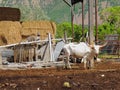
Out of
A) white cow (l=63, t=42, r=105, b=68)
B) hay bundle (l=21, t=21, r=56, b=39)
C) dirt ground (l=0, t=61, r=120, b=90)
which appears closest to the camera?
dirt ground (l=0, t=61, r=120, b=90)

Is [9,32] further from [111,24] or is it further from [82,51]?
[111,24]

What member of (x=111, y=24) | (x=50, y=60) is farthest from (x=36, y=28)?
(x=111, y=24)

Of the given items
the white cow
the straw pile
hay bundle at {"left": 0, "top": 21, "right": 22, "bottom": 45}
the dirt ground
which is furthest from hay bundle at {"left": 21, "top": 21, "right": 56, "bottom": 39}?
the dirt ground

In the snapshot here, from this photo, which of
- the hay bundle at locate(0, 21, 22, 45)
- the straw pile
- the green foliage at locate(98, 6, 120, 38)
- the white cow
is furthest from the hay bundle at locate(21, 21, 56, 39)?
the green foliage at locate(98, 6, 120, 38)

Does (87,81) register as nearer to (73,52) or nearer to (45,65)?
(73,52)

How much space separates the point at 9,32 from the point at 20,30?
1.03m

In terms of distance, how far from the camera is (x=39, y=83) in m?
13.5

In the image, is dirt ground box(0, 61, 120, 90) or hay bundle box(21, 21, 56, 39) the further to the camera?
hay bundle box(21, 21, 56, 39)

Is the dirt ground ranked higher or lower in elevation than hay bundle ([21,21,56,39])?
lower

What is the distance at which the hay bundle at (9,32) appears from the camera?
1193 inches

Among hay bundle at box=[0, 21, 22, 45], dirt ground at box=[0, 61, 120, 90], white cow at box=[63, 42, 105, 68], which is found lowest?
dirt ground at box=[0, 61, 120, 90]

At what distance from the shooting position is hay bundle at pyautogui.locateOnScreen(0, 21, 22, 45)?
30291 millimetres

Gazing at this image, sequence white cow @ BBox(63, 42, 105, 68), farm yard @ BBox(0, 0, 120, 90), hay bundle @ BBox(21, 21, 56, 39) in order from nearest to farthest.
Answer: farm yard @ BBox(0, 0, 120, 90) < white cow @ BBox(63, 42, 105, 68) < hay bundle @ BBox(21, 21, 56, 39)

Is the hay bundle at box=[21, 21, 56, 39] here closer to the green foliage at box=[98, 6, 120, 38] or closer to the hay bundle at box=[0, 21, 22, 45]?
the hay bundle at box=[0, 21, 22, 45]
